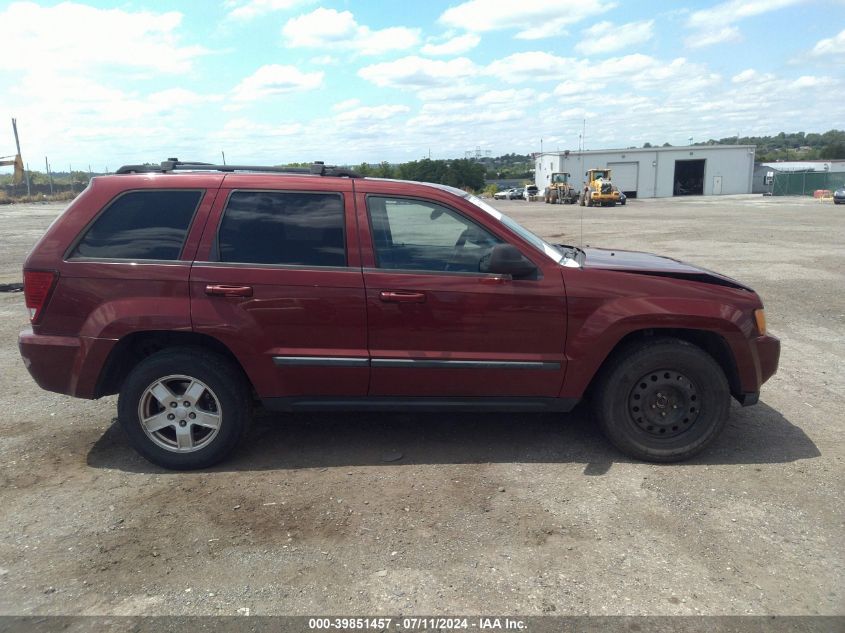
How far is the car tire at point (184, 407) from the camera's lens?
4.09 meters

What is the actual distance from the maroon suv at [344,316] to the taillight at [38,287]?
11 mm

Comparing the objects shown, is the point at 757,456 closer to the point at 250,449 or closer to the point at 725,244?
the point at 250,449

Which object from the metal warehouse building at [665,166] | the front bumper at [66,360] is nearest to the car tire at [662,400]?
the front bumper at [66,360]

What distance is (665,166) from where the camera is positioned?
67.1m

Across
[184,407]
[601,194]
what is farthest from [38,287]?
[601,194]

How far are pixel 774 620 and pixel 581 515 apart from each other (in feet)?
3.53

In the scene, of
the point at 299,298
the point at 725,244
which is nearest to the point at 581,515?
the point at 299,298

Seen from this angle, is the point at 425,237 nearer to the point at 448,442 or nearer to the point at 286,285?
the point at 286,285

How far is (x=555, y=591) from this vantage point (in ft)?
9.71

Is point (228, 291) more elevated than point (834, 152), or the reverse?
point (834, 152)

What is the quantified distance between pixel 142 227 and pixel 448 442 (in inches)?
98.8

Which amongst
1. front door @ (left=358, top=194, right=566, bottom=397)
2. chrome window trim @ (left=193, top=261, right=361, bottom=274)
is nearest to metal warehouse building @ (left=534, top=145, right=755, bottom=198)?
front door @ (left=358, top=194, right=566, bottom=397)

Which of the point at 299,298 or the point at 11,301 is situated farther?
the point at 11,301

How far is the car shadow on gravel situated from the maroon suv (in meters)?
0.32
